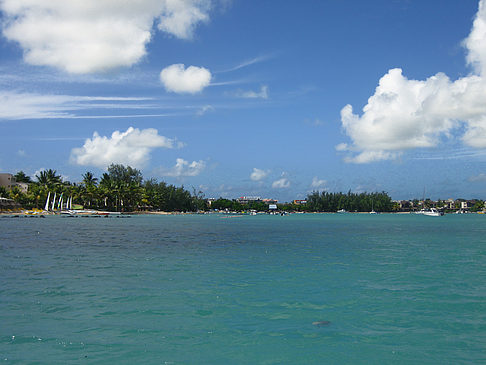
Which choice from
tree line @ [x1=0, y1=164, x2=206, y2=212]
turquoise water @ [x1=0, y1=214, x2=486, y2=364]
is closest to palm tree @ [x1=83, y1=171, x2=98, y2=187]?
tree line @ [x1=0, y1=164, x2=206, y2=212]

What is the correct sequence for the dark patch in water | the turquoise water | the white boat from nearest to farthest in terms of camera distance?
the turquoise water < the dark patch in water < the white boat

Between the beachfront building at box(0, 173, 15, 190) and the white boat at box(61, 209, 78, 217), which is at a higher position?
the beachfront building at box(0, 173, 15, 190)

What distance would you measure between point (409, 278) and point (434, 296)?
4.02 meters

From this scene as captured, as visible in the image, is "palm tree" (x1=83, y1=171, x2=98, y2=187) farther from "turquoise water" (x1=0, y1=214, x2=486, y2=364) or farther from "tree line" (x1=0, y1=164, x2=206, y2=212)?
"turquoise water" (x1=0, y1=214, x2=486, y2=364)

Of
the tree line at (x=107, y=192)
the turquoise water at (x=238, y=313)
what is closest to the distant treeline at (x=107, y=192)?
the tree line at (x=107, y=192)

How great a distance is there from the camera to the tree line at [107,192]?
12462 cm

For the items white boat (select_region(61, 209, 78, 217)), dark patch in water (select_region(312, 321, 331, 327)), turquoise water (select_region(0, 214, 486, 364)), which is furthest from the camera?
white boat (select_region(61, 209, 78, 217))

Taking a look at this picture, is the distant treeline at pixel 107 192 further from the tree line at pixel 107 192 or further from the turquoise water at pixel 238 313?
the turquoise water at pixel 238 313

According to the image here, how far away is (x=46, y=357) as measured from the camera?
9.34 m

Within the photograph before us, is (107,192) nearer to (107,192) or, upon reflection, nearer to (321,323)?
(107,192)

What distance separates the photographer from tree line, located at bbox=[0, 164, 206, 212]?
124625mm

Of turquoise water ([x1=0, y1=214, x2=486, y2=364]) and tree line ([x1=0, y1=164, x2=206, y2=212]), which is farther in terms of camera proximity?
tree line ([x1=0, y1=164, x2=206, y2=212])

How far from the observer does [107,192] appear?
13562 centimetres

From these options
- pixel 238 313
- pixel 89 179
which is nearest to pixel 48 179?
pixel 89 179
